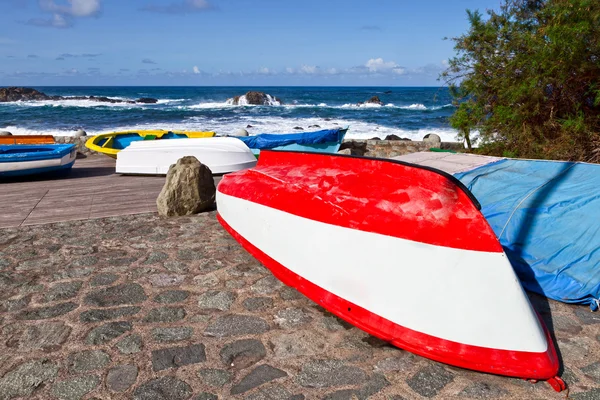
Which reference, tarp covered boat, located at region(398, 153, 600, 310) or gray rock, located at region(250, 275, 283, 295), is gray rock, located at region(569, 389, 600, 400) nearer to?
tarp covered boat, located at region(398, 153, 600, 310)

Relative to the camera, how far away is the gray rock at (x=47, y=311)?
10.8ft

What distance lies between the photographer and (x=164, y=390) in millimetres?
2496

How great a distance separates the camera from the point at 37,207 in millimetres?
6609

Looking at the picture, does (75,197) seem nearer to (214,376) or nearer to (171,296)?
(171,296)

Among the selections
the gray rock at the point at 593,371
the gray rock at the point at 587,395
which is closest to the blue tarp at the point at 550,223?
the gray rock at the point at 593,371

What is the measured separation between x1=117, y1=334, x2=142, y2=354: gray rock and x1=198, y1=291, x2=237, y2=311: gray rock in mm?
579

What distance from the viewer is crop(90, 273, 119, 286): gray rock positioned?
388 cm

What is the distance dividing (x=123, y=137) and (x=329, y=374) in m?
11.1

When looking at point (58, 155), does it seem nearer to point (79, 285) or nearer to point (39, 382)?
point (79, 285)

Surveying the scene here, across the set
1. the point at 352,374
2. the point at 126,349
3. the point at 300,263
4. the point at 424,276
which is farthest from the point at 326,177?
the point at 126,349

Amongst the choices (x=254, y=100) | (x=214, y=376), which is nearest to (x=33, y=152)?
(x=214, y=376)

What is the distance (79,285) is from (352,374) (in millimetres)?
2473

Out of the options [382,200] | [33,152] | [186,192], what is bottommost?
[186,192]

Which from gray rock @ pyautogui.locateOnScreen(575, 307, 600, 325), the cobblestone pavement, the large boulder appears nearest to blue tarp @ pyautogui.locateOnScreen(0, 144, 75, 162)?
the large boulder
